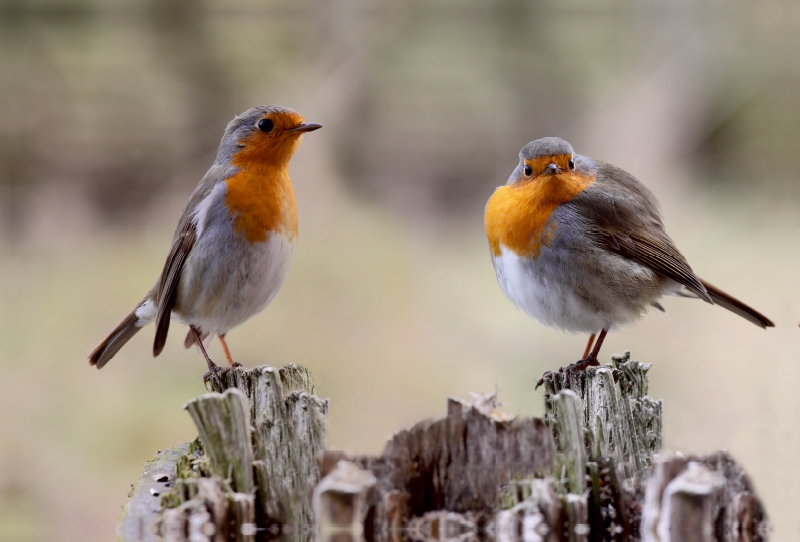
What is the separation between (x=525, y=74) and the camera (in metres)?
6.69

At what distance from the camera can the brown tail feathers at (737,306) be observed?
11.7 feet

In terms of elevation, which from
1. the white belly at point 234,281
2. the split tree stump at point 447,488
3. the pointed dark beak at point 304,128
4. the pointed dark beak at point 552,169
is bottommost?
the split tree stump at point 447,488

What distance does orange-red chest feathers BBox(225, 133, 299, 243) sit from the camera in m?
3.43

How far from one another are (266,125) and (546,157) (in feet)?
3.68

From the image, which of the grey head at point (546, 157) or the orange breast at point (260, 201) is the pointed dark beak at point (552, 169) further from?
the orange breast at point (260, 201)

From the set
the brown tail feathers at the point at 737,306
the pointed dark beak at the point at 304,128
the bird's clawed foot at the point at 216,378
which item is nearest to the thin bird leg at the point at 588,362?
the brown tail feathers at the point at 737,306

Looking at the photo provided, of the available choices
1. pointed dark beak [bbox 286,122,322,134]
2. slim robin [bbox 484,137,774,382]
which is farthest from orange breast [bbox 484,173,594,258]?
pointed dark beak [bbox 286,122,322,134]

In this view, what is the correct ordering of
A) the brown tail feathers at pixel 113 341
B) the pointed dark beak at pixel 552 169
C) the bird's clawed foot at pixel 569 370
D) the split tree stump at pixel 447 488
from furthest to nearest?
1. the brown tail feathers at pixel 113 341
2. the pointed dark beak at pixel 552 169
3. the bird's clawed foot at pixel 569 370
4. the split tree stump at pixel 447 488

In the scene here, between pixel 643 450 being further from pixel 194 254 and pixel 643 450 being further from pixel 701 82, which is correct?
pixel 701 82

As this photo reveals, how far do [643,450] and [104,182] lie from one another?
5.30m

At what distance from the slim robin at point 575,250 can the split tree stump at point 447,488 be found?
1085mm

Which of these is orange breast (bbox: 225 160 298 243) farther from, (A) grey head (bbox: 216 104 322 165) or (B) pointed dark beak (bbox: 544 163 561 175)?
(B) pointed dark beak (bbox: 544 163 561 175)

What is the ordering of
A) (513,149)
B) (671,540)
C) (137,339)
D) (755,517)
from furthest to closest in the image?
(513,149), (137,339), (755,517), (671,540)

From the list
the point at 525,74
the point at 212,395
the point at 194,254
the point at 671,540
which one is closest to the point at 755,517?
the point at 671,540
